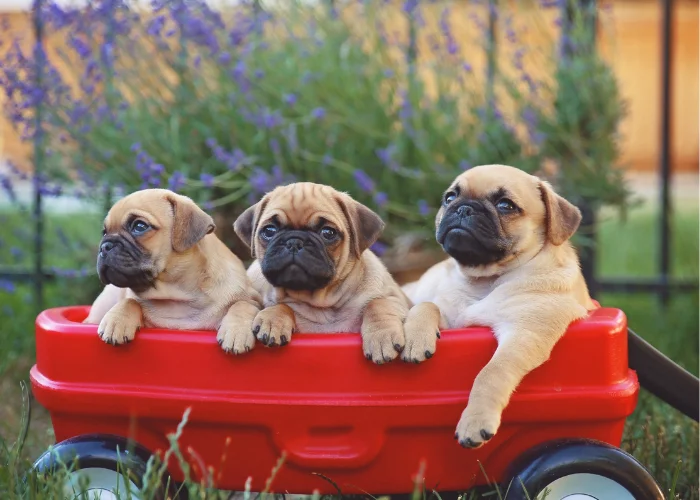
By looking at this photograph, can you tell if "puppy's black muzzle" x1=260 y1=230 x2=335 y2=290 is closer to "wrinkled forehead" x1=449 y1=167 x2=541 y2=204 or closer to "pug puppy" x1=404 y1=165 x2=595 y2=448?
"pug puppy" x1=404 y1=165 x2=595 y2=448

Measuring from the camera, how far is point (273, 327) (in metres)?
2.31

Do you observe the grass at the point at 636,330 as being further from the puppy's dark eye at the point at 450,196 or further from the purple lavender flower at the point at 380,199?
the purple lavender flower at the point at 380,199

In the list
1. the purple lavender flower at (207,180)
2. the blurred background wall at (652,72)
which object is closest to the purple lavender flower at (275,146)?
the purple lavender flower at (207,180)

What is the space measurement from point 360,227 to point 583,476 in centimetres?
97

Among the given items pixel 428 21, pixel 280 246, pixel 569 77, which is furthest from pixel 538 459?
pixel 428 21

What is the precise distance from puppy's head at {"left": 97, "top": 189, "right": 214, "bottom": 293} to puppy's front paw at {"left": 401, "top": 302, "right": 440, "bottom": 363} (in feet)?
2.24

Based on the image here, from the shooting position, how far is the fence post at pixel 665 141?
5141mm

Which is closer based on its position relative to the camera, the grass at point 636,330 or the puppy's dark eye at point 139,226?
the puppy's dark eye at point 139,226

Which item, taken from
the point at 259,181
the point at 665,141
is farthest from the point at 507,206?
the point at 665,141

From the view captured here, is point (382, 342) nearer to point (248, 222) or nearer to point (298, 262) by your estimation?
point (298, 262)

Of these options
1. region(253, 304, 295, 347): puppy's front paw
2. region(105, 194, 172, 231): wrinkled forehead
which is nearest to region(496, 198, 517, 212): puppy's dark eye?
region(253, 304, 295, 347): puppy's front paw

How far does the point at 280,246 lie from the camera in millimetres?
2438

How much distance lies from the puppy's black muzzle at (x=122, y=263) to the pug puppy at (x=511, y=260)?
89cm

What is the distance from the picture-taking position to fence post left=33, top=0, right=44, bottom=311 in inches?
147
